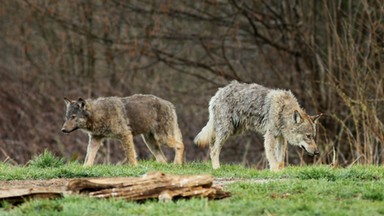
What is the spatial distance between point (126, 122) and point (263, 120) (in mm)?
2530

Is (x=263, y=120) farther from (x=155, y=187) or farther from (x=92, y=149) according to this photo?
(x=155, y=187)

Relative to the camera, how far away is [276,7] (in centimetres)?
2505

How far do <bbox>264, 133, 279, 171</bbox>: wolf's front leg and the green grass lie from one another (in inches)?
60.9

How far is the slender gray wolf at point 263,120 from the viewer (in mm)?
15344

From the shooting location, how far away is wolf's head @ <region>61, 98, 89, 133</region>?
52.8ft

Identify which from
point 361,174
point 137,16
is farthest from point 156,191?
point 137,16

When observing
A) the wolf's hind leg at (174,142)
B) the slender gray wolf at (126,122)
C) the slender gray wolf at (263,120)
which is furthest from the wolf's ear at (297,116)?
the wolf's hind leg at (174,142)

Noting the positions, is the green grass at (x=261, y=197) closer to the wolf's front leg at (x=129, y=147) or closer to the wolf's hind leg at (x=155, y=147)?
the wolf's front leg at (x=129, y=147)

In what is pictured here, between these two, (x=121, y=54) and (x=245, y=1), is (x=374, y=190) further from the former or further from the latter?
(x=121, y=54)

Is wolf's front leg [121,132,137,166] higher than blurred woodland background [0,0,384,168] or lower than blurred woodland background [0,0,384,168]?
lower

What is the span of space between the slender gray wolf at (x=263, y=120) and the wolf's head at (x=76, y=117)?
6.69 feet

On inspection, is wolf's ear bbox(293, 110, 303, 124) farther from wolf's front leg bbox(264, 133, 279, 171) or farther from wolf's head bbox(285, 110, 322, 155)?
wolf's front leg bbox(264, 133, 279, 171)

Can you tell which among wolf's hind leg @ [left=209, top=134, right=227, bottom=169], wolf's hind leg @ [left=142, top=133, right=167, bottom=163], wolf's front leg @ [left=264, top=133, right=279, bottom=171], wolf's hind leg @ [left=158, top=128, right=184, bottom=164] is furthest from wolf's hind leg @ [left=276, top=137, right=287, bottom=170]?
wolf's hind leg @ [left=142, top=133, right=167, bottom=163]

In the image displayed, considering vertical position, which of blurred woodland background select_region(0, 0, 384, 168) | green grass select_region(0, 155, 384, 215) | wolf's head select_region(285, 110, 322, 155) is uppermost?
blurred woodland background select_region(0, 0, 384, 168)
